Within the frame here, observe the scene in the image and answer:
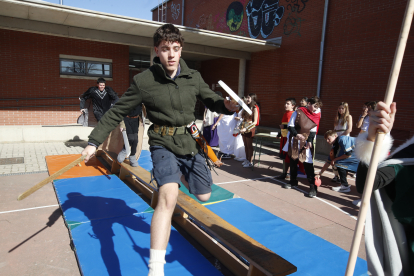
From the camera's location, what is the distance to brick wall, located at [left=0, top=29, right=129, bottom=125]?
11104 mm

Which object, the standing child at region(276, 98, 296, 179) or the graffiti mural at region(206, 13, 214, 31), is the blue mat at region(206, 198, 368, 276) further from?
the graffiti mural at region(206, 13, 214, 31)

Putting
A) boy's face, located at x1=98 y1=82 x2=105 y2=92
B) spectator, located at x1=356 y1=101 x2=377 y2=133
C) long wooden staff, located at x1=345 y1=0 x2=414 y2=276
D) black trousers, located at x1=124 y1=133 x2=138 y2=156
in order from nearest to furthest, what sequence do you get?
long wooden staff, located at x1=345 y1=0 x2=414 y2=276 → black trousers, located at x1=124 y1=133 x2=138 y2=156 → spectator, located at x1=356 y1=101 x2=377 y2=133 → boy's face, located at x1=98 y1=82 x2=105 y2=92

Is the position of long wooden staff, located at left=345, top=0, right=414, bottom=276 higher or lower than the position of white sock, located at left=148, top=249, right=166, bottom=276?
higher

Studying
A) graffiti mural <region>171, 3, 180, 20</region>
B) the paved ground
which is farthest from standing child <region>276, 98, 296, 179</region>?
graffiti mural <region>171, 3, 180, 20</region>

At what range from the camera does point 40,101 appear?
38.8 ft

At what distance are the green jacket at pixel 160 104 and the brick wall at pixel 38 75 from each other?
11131mm

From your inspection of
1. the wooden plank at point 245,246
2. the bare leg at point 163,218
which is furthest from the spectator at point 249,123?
the bare leg at point 163,218

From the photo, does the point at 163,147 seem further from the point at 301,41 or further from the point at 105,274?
the point at 301,41

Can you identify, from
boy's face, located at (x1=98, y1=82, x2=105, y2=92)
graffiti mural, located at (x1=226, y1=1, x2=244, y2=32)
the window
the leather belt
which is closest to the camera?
the leather belt

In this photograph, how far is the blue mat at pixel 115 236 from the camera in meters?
2.82

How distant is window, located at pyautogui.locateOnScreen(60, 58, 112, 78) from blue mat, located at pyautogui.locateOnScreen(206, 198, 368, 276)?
10.5 metres

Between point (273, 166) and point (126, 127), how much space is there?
415 centimetres

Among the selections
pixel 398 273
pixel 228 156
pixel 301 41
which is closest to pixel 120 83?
pixel 228 156

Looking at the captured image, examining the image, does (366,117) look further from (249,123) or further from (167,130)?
(167,130)
